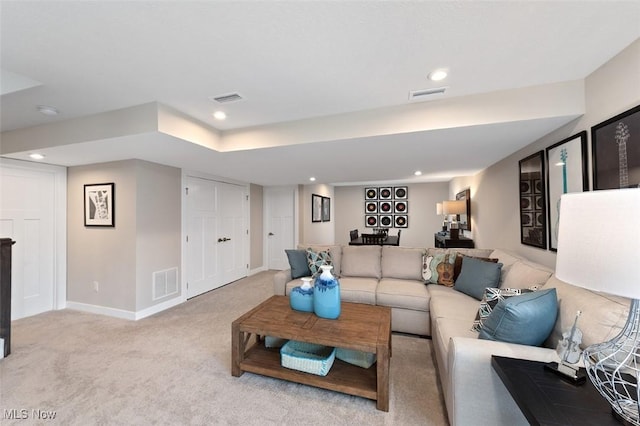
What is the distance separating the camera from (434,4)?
1210 mm

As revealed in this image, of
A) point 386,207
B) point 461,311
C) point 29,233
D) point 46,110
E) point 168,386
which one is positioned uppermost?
point 46,110

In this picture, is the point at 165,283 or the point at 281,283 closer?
the point at 281,283

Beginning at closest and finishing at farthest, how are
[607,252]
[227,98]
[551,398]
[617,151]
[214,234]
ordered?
1. [607,252]
2. [551,398]
3. [617,151]
4. [227,98]
5. [214,234]

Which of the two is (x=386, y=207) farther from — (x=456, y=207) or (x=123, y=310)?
(x=123, y=310)

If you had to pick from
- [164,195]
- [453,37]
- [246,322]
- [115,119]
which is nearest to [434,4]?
[453,37]

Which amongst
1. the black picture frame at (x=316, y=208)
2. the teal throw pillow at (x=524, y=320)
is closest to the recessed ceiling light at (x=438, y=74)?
the teal throw pillow at (x=524, y=320)

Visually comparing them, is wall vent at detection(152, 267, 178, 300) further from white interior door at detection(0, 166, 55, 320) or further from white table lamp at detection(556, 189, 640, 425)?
white table lamp at detection(556, 189, 640, 425)

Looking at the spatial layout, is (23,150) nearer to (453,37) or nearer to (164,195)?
(164,195)

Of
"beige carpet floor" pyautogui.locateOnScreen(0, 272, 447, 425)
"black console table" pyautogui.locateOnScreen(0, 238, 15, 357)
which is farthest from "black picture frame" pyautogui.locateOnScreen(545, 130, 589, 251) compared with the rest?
"black console table" pyautogui.locateOnScreen(0, 238, 15, 357)

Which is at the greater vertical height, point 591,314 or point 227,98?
point 227,98

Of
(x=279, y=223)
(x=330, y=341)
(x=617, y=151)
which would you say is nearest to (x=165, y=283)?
(x=279, y=223)

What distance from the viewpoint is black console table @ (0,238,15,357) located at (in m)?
2.34

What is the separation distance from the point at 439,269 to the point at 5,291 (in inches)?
169

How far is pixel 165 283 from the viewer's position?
3.62 m
